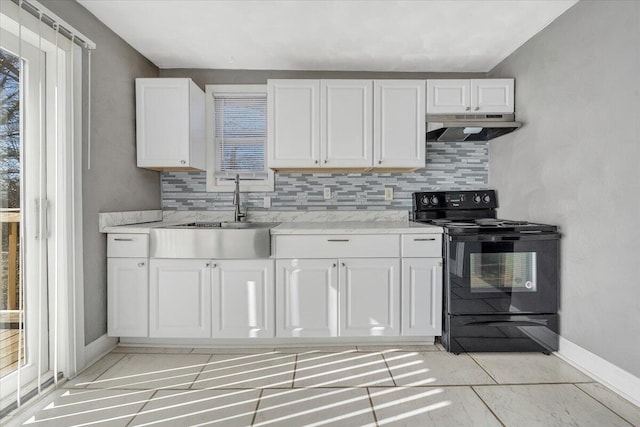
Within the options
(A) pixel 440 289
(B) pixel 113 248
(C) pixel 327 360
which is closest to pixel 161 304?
(B) pixel 113 248

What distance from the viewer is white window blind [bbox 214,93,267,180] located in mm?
3100

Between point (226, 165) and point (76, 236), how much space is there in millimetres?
1335

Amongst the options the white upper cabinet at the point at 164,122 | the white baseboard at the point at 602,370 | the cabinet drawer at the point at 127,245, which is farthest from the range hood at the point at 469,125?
the cabinet drawer at the point at 127,245

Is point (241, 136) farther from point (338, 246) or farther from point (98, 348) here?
point (98, 348)

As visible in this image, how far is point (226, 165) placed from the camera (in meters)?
3.12

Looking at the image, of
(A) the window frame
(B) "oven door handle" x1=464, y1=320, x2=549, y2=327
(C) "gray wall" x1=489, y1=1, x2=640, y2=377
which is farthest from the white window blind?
(C) "gray wall" x1=489, y1=1, x2=640, y2=377

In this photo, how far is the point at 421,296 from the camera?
2459 millimetres

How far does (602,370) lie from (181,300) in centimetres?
262

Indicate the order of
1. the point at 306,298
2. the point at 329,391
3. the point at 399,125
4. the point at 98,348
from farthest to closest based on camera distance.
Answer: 1. the point at 399,125
2. the point at 306,298
3. the point at 98,348
4. the point at 329,391

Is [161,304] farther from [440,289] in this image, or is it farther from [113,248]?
[440,289]

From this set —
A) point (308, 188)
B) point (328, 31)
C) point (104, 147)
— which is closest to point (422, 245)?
point (308, 188)

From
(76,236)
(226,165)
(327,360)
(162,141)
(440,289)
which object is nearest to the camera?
(76,236)

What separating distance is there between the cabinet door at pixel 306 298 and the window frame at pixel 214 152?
3.04ft

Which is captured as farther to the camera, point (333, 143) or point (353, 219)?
point (353, 219)
